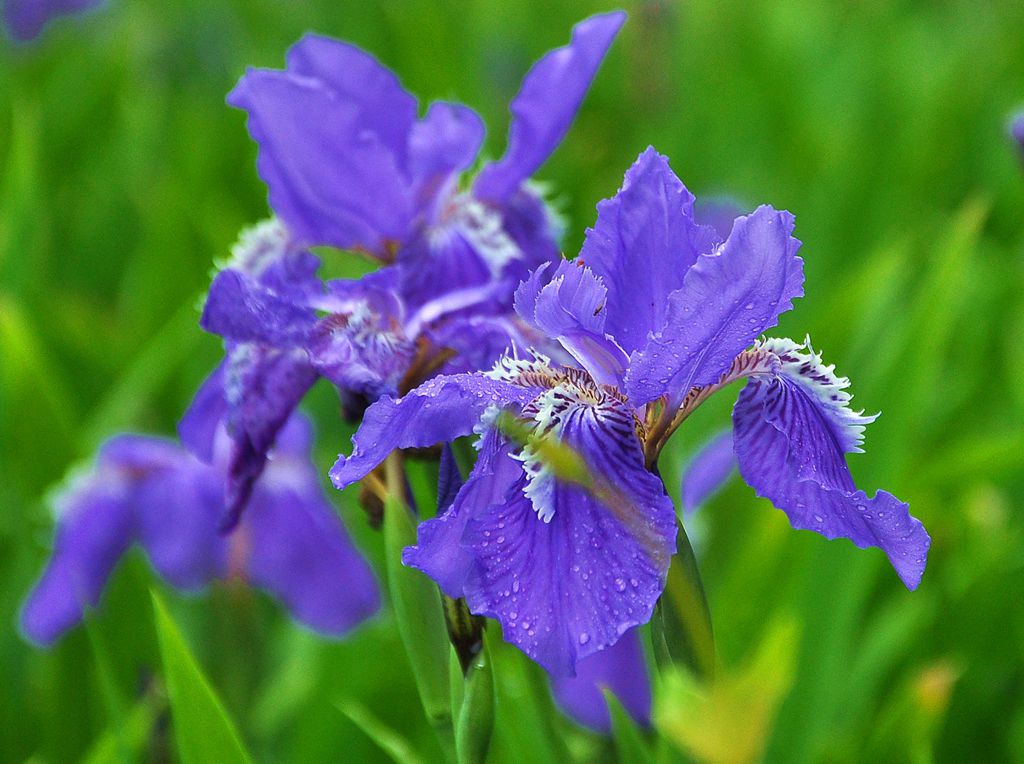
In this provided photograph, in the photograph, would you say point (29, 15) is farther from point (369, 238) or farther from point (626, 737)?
point (626, 737)

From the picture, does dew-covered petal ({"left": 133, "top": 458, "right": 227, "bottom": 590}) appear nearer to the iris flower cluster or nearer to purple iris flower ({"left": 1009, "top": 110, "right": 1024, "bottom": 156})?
the iris flower cluster

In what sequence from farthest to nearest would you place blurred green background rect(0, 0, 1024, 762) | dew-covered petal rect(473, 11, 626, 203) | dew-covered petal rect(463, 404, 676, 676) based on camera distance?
blurred green background rect(0, 0, 1024, 762)
dew-covered petal rect(473, 11, 626, 203)
dew-covered petal rect(463, 404, 676, 676)

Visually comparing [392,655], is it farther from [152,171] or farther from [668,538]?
[152,171]

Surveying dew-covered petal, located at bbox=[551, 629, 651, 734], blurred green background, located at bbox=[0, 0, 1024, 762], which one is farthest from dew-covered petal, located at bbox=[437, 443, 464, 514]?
dew-covered petal, located at bbox=[551, 629, 651, 734]

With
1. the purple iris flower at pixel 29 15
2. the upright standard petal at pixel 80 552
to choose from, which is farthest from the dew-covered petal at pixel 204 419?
the purple iris flower at pixel 29 15

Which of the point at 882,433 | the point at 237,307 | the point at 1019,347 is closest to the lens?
the point at 237,307

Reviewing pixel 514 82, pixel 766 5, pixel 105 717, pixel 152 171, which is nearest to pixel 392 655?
pixel 105 717
